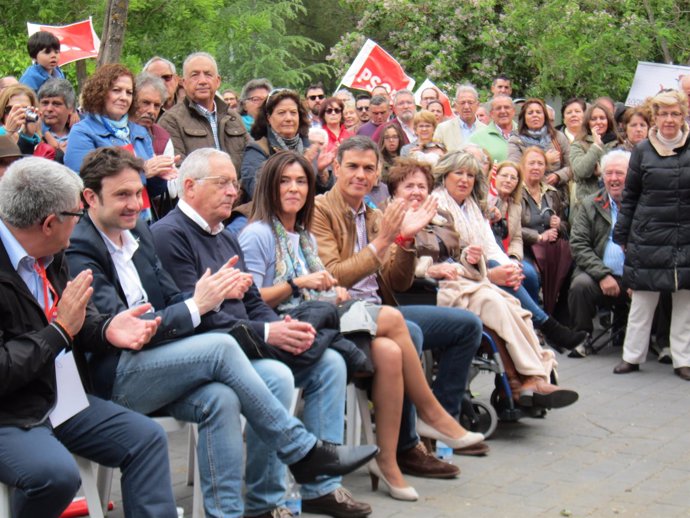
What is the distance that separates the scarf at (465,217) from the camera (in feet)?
25.3

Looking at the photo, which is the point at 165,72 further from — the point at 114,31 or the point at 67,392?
the point at 67,392

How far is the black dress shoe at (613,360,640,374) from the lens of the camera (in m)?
9.33

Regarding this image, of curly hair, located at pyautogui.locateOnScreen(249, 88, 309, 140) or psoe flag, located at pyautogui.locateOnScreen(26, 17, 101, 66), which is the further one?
psoe flag, located at pyautogui.locateOnScreen(26, 17, 101, 66)

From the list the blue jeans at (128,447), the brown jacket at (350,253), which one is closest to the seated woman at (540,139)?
the brown jacket at (350,253)

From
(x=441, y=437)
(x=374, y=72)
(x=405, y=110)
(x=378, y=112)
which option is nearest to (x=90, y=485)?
(x=441, y=437)

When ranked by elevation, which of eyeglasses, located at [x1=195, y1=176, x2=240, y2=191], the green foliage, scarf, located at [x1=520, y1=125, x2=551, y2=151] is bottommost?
eyeglasses, located at [x1=195, y1=176, x2=240, y2=191]

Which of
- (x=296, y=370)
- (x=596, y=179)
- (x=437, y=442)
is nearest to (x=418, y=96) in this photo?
(x=596, y=179)

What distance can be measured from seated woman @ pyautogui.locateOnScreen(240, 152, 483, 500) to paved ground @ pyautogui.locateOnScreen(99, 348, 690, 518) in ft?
0.79

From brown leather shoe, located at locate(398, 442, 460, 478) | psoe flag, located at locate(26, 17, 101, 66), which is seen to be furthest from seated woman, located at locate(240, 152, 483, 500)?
psoe flag, located at locate(26, 17, 101, 66)

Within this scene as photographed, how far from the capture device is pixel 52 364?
165 inches

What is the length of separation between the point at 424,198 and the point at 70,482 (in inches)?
151

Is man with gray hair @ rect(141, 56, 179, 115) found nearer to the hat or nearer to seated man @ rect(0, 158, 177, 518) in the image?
the hat

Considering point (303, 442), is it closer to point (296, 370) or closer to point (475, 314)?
point (296, 370)

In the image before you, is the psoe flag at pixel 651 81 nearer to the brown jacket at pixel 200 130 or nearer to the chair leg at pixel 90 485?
the brown jacket at pixel 200 130
